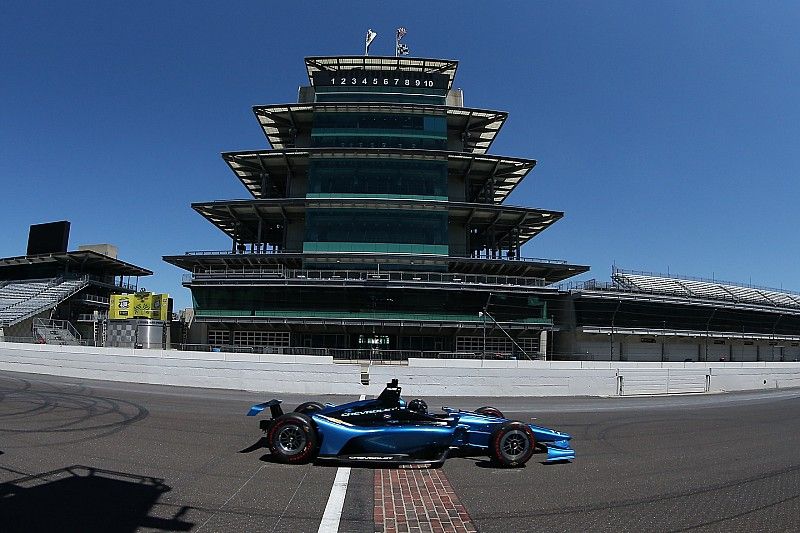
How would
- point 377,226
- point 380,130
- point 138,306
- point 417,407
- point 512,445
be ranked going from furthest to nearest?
point 380,130
point 377,226
point 138,306
point 417,407
point 512,445

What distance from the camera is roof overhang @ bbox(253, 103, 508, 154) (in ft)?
154

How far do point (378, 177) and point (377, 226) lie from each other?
4.75 m

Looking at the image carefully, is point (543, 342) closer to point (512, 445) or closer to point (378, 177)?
point (378, 177)

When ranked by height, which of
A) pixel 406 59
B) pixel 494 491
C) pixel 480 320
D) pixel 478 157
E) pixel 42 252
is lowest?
pixel 494 491

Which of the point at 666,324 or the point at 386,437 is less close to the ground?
the point at 666,324

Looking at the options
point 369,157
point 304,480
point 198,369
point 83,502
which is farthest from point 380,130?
point 83,502

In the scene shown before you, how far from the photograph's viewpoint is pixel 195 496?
646 cm

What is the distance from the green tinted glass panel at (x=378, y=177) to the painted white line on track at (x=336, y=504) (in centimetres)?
3813

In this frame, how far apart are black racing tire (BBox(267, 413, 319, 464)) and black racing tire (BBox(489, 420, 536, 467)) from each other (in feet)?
10.1

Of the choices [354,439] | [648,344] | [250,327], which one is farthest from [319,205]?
[354,439]

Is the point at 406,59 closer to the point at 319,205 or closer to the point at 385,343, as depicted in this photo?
the point at 319,205

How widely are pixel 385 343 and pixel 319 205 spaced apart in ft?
43.9

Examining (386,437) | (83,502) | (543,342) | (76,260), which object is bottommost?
(83,502)

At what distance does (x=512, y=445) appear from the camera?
28.6 feet
